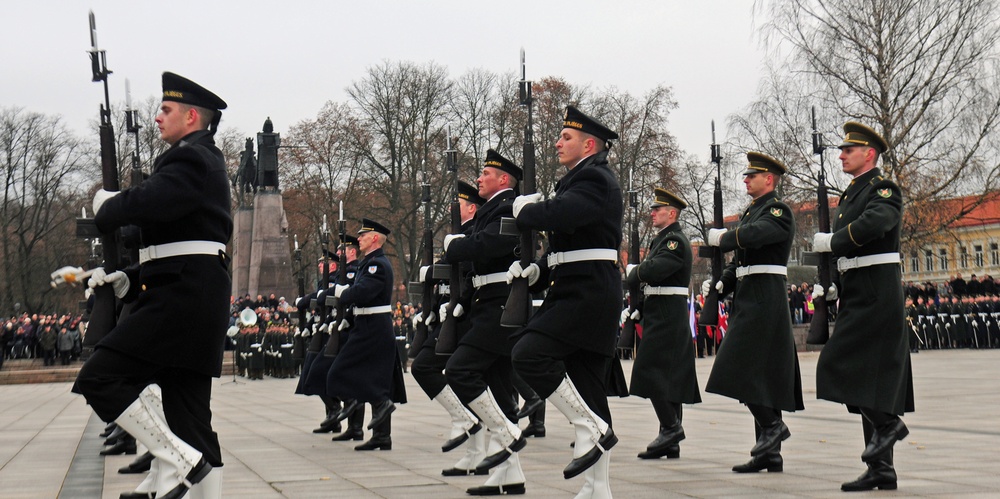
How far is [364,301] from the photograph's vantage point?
1049 cm

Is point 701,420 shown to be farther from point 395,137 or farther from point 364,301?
point 395,137

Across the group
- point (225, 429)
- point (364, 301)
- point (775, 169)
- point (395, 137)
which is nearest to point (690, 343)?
point (775, 169)

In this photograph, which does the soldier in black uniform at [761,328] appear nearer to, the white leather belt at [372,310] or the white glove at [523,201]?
the white glove at [523,201]

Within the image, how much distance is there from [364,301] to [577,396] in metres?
4.48

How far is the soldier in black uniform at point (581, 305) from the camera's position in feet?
20.5

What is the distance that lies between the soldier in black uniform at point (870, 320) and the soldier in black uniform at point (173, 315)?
11.7ft

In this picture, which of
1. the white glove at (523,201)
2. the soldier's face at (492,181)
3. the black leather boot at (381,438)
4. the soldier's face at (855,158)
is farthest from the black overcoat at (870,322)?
the black leather boot at (381,438)

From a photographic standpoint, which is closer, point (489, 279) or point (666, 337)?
point (489, 279)

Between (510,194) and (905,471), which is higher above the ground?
(510,194)

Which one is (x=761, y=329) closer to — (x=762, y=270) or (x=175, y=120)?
(x=762, y=270)

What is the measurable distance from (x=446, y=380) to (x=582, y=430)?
265 centimetres

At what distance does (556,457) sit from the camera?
9.29 metres

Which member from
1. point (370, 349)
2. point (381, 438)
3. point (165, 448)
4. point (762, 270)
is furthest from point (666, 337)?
point (165, 448)

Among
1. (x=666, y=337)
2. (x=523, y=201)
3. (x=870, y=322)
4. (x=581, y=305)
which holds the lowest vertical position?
(x=666, y=337)
